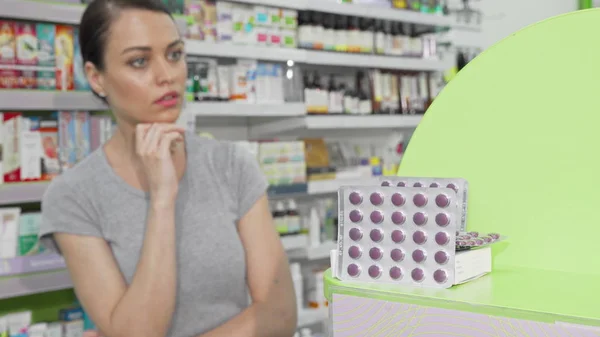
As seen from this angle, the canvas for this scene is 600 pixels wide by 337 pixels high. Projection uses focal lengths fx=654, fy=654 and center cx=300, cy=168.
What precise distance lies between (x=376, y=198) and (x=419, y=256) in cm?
9

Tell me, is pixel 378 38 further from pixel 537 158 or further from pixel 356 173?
pixel 537 158

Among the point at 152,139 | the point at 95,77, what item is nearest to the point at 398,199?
the point at 152,139

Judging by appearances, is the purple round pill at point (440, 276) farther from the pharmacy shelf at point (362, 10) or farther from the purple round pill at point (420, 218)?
the pharmacy shelf at point (362, 10)

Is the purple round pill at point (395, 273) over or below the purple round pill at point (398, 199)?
below

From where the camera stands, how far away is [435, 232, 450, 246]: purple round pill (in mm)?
817

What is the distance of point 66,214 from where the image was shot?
1729 millimetres

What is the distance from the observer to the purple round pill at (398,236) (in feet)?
2.76

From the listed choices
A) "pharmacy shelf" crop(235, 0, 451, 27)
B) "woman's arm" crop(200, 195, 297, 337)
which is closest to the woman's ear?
"woman's arm" crop(200, 195, 297, 337)

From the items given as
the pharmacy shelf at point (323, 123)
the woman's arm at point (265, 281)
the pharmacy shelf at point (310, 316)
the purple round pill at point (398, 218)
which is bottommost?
the pharmacy shelf at point (310, 316)

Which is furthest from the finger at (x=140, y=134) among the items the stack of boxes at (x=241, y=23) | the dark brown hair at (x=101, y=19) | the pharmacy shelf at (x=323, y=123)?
the pharmacy shelf at (x=323, y=123)

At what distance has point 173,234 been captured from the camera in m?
1.69

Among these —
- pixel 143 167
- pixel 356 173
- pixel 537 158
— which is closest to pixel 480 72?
pixel 537 158

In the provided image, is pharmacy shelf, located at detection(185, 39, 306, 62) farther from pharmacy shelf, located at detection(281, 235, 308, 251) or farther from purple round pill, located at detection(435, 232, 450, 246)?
purple round pill, located at detection(435, 232, 450, 246)

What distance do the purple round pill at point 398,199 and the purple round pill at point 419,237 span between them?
43 millimetres
